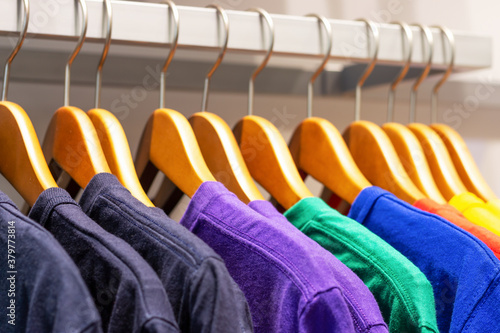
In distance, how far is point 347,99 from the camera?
1.06 metres

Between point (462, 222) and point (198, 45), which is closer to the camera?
point (462, 222)

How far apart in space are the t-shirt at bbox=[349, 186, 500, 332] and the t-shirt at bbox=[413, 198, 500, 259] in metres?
0.03

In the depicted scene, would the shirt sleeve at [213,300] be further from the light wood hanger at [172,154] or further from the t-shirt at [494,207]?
the t-shirt at [494,207]

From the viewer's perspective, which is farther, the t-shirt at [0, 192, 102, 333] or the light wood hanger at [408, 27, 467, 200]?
the light wood hanger at [408, 27, 467, 200]

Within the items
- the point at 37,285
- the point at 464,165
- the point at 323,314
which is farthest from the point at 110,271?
the point at 464,165

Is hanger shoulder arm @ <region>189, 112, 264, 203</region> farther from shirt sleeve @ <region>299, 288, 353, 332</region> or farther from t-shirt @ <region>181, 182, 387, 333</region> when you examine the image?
shirt sleeve @ <region>299, 288, 353, 332</region>

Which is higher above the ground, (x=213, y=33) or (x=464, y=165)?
(x=213, y=33)

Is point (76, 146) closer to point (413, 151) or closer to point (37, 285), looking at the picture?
point (37, 285)

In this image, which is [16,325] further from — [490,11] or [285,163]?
[490,11]

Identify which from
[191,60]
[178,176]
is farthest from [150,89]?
[178,176]

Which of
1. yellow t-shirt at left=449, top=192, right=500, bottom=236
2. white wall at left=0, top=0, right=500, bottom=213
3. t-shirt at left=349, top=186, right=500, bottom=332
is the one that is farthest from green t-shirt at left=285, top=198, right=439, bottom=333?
white wall at left=0, top=0, right=500, bottom=213

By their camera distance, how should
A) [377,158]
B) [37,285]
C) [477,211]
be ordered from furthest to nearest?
[377,158]
[477,211]
[37,285]

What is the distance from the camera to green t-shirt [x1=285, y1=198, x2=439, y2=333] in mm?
510

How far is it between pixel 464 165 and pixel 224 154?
1.12ft
